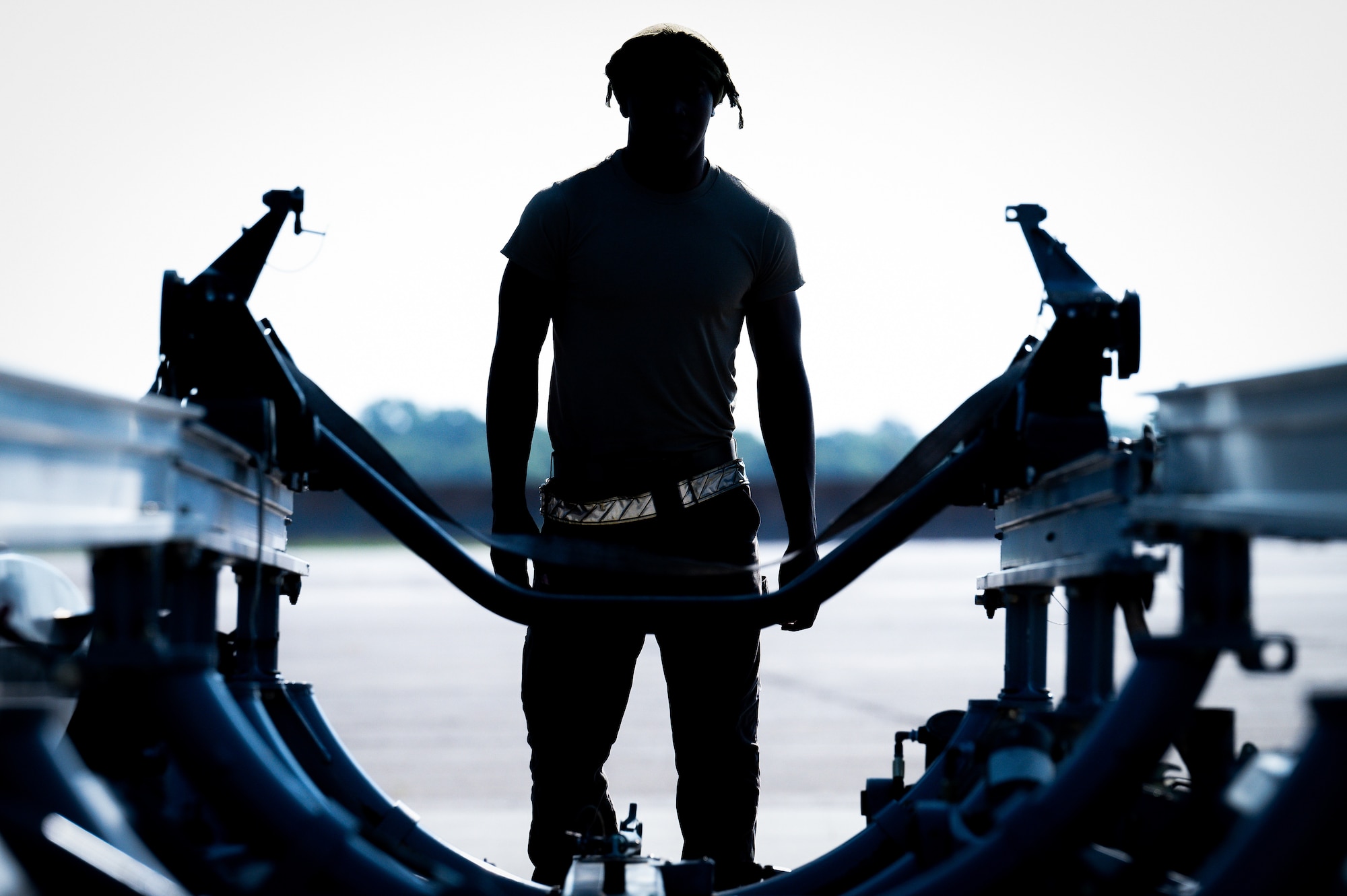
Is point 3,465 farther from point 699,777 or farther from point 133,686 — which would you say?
point 699,777

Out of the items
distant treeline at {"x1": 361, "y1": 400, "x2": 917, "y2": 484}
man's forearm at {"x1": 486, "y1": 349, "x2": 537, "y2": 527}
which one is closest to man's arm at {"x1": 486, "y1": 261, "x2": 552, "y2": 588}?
man's forearm at {"x1": 486, "y1": 349, "x2": 537, "y2": 527}

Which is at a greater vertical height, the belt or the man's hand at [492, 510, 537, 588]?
the belt

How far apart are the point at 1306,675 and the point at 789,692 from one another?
806 cm

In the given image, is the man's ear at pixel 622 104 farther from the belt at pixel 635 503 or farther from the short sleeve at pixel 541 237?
the belt at pixel 635 503

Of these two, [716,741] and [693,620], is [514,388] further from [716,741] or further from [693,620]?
[716,741]

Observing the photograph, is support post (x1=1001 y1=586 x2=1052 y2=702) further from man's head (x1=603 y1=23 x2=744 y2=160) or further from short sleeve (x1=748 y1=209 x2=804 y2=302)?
man's head (x1=603 y1=23 x2=744 y2=160)

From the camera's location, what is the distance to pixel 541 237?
3340mm

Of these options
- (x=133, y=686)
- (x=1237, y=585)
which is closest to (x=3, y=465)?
(x=133, y=686)

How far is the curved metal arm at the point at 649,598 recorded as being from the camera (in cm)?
277

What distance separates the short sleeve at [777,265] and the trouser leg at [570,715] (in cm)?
97

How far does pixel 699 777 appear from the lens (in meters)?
3.44

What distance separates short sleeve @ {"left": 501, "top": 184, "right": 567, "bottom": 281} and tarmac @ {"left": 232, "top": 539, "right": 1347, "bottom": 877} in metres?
1.55

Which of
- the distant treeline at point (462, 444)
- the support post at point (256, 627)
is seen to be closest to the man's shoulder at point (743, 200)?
the support post at point (256, 627)

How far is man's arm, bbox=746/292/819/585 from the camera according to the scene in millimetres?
3572
